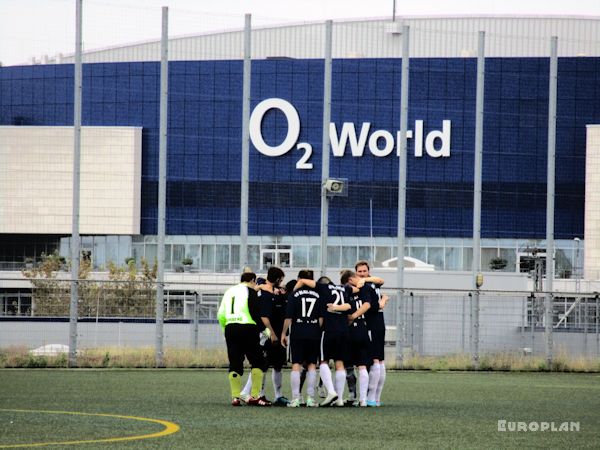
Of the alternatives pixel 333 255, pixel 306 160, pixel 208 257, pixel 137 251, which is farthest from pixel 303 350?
pixel 137 251

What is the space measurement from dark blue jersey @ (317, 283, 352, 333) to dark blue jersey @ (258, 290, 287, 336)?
29.7 inches

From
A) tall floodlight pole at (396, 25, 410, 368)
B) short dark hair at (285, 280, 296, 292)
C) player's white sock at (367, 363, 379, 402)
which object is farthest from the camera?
tall floodlight pole at (396, 25, 410, 368)

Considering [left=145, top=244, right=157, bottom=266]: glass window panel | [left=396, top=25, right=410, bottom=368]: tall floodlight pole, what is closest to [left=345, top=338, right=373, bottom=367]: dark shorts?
[left=396, top=25, right=410, bottom=368]: tall floodlight pole

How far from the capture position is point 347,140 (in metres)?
81.9

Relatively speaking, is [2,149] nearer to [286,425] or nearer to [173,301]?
[173,301]

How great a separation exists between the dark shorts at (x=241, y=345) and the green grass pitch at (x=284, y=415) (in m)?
0.63

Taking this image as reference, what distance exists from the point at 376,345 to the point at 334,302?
3.57 ft

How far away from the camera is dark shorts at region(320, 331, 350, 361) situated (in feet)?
61.7

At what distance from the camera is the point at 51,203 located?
272 ft

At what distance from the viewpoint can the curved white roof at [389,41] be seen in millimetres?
84562

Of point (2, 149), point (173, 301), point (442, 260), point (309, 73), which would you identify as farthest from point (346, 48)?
point (173, 301)

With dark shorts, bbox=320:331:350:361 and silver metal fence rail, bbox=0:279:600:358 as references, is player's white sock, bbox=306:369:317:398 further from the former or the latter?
silver metal fence rail, bbox=0:279:600:358

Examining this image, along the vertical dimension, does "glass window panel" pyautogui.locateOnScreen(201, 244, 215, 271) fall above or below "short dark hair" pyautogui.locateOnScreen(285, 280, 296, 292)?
below

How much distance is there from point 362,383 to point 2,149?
6848 centimetres
